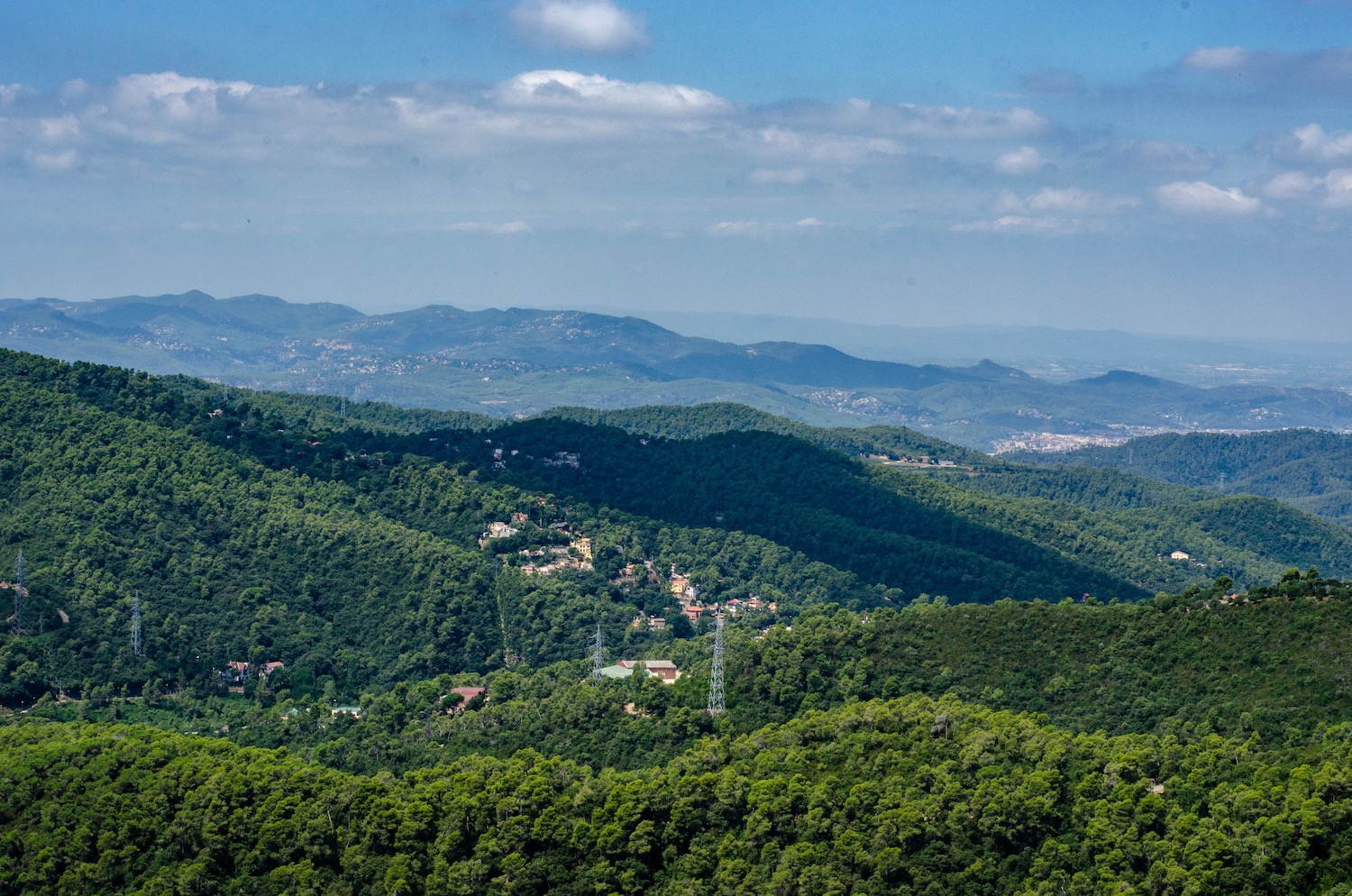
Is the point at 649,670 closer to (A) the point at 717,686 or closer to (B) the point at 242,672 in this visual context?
(A) the point at 717,686

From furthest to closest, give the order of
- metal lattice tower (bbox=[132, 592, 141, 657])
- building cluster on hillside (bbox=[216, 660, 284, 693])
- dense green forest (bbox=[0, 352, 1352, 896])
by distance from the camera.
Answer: building cluster on hillside (bbox=[216, 660, 284, 693]) → metal lattice tower (bbox=[132, 592, 141, 657]) → dense green forest (bbox=[0, 352, 1352, 896])

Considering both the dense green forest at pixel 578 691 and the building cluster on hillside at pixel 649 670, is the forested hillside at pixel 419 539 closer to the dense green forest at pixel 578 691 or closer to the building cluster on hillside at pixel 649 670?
the dense green forest at pixel 578 691

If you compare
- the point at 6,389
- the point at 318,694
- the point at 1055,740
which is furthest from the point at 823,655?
the point at 6,389

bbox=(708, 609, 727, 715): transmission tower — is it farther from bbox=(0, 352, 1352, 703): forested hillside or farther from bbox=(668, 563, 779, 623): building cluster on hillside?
bbox=(668, 563, 779, 623): building cluster on hillside

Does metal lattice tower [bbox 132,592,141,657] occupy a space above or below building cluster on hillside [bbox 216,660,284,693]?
above

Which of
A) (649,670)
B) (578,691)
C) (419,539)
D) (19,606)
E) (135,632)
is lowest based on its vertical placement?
Answer: (135,632)

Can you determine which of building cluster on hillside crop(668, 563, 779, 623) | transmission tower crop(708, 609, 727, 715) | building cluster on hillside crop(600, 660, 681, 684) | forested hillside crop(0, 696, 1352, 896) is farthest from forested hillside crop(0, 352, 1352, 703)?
transmission tower crop(708, 609, 727, 715)

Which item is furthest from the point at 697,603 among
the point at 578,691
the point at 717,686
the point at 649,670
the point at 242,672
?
the point at 717,686

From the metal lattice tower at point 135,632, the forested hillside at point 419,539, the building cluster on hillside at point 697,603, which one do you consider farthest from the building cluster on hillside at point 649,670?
the metal lattice tower at point 135,632
